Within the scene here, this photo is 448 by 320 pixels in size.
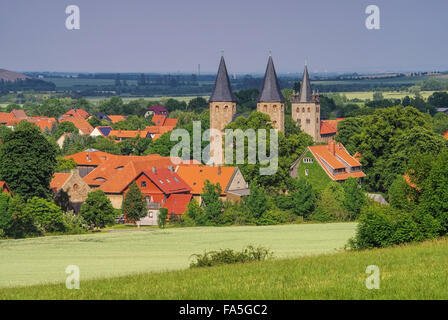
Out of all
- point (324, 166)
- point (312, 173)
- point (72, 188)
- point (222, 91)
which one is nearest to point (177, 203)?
point (72, 188)

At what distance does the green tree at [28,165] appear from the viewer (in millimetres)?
54938

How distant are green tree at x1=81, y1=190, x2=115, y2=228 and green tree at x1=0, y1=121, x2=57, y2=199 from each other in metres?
2.92

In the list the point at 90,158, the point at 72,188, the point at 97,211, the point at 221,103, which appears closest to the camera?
the point at 97,211

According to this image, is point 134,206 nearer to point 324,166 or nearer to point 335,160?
point 324,166

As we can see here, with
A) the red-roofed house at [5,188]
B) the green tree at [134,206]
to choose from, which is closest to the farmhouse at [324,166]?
the green tree at [134,206]

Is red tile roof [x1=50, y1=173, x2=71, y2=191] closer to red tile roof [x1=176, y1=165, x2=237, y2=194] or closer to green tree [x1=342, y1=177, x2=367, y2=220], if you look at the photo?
red tile roof [x1=176, y1=165, x2=237, y2=194]

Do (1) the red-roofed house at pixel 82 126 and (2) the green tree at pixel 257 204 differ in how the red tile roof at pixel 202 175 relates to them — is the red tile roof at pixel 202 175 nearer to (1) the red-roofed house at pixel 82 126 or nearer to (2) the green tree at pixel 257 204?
(2) the green tree at pixel 257 204

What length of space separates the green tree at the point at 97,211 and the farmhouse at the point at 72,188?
232 inches

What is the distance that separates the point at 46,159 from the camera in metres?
56.4

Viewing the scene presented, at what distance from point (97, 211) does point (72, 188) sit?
23.7ft

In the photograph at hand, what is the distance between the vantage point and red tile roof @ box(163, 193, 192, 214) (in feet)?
195

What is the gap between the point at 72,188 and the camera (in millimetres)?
60438

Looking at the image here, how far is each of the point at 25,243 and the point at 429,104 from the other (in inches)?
6346
